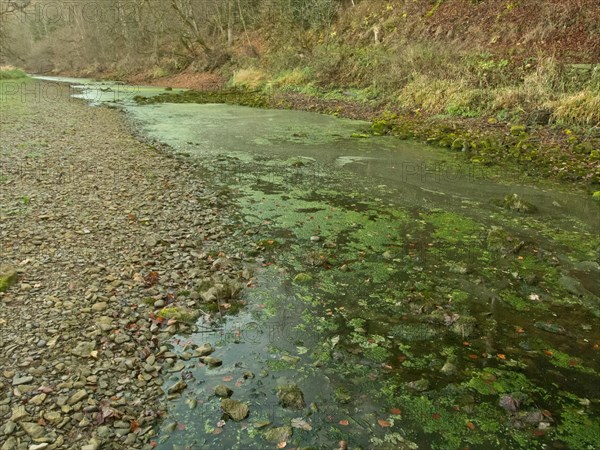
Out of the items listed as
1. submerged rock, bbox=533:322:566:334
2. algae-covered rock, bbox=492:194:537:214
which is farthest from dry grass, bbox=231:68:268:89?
submerged rock, bbox=533:322:566:334

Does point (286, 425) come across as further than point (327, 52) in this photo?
No

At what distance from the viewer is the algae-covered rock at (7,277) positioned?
4910 millimetres

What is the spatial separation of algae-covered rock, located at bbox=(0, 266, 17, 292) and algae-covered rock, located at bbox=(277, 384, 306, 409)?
11.1ft

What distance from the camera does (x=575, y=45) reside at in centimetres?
1467

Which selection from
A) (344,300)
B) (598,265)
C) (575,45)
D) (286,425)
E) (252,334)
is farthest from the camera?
(575,45)

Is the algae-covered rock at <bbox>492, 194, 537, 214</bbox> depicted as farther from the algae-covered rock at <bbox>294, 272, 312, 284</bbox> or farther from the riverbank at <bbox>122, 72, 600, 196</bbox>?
the algae-covered rock at <bbox>294, 272, 312, 284</bbox>

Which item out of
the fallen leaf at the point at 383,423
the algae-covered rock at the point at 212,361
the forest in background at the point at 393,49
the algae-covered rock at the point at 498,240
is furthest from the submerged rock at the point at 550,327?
the forest in background at the point at 393,49

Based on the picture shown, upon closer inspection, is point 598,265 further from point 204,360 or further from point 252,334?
point 204,360

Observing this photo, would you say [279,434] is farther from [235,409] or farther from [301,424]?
[235,409]

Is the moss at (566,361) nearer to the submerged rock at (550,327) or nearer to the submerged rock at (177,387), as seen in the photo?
the submerged rock at (550,327)

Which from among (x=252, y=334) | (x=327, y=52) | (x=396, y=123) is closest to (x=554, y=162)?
(x=396, y=123)

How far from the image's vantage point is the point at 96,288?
505cm

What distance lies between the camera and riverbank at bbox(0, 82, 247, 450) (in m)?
3.38

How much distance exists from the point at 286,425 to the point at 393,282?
2.60 m
